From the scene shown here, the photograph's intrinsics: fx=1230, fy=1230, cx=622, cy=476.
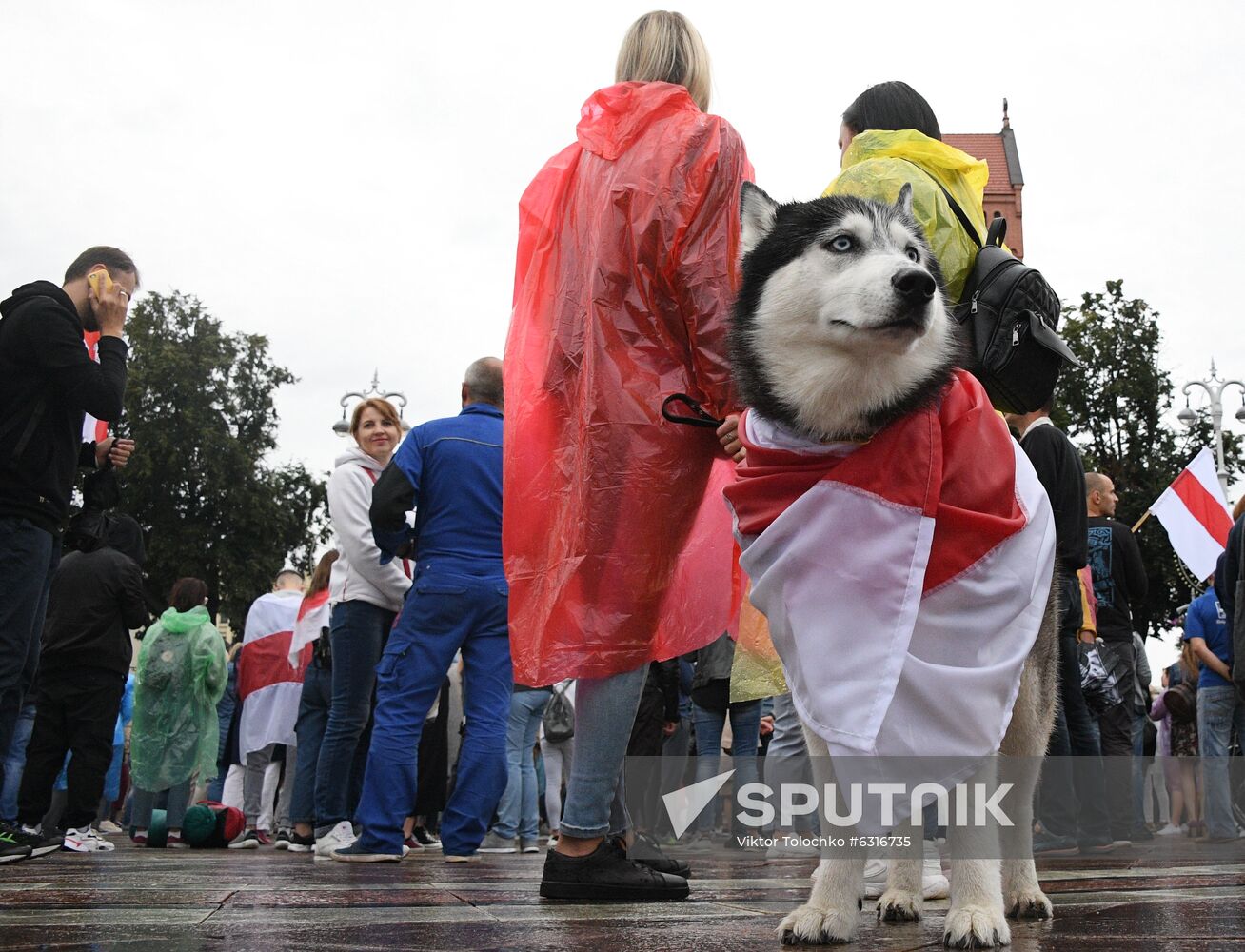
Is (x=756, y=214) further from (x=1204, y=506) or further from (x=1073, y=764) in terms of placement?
(x=1204, y=506)

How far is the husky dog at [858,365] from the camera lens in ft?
8.64

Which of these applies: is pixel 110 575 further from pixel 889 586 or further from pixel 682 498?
pixel 889 586

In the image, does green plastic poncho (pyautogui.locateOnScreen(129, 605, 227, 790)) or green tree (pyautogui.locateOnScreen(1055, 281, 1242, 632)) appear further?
green tree (pyautogui.locateOnScreen(1055, 281, 1242, 632))

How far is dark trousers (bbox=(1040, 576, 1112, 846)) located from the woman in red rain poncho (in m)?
3.25

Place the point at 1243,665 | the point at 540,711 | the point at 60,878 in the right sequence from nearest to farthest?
1. the point at 60,878
2. the point at 1243,665
3. the point at 540,711

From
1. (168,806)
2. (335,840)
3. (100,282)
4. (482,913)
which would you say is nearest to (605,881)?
(482,913)

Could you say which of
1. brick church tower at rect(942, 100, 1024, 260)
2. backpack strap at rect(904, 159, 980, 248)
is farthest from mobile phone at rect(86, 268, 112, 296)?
brick church tower at rect(942, 100, 1024, 260)

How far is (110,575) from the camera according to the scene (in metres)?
7.82

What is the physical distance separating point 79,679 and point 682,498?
533cm

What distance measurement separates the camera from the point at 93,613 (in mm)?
7637

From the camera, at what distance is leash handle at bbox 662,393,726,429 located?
3682 mm

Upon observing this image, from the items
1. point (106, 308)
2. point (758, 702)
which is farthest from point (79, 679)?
point (758, 702)

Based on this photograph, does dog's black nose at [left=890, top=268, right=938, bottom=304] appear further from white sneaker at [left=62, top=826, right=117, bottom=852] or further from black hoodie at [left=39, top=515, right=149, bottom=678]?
white sneaker at [left=62, top=826, right=117, bottom=852]

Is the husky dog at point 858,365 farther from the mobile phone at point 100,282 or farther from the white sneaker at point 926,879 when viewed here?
the mobile phone at point 100,282
